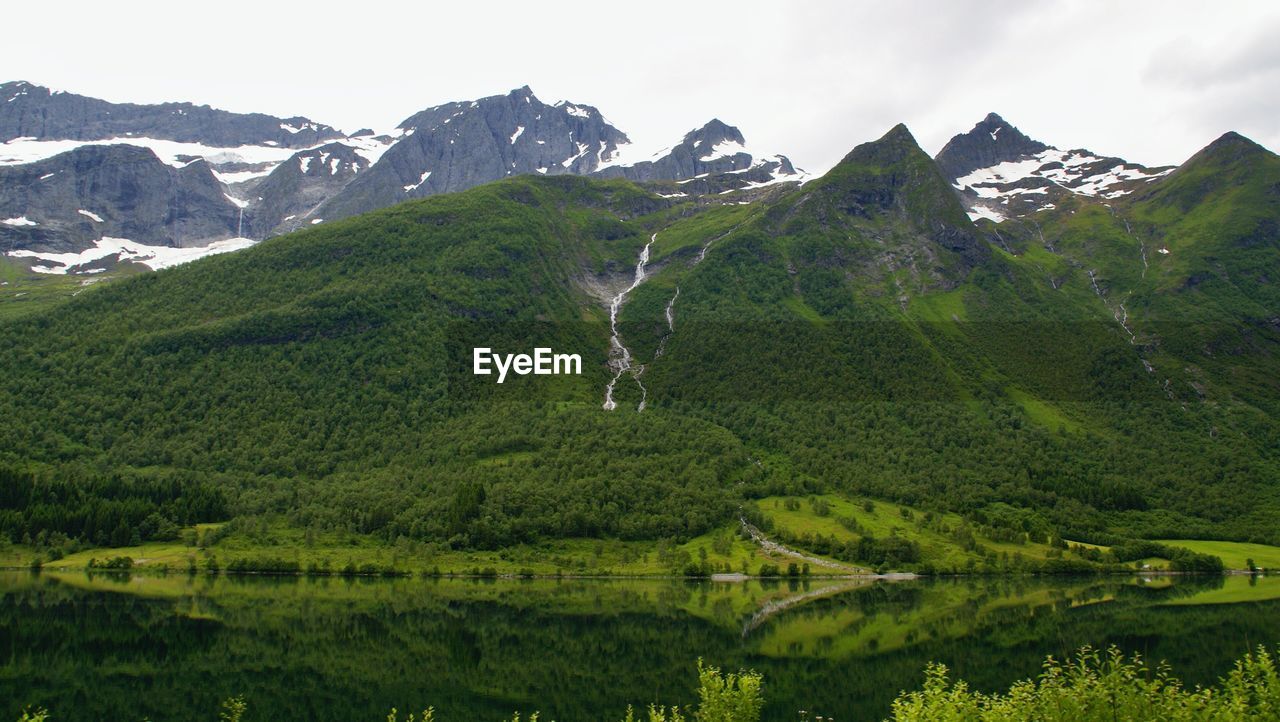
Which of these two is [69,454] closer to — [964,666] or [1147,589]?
[964,666]

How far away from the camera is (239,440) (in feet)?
597

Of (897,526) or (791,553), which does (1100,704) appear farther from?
(897,526)

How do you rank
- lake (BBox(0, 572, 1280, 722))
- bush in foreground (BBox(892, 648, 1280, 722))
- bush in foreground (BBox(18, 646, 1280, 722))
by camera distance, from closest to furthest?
1. bush in foreground (BBox(18, 646, 1280, 722))
2. bush in foreground (BBox(892, 648, 1280, 722))
3. lake (BBox(0, 572, 1280, 722))

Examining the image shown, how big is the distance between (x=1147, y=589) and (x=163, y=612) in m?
121

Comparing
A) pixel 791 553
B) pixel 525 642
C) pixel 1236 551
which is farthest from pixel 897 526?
pixel 525 642

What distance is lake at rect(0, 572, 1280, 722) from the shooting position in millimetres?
50844

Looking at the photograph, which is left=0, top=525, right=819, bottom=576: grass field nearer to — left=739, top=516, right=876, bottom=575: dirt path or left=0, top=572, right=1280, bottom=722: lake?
left=739, top=516, right=876, bottom=575: dirt path

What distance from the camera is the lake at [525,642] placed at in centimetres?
5084

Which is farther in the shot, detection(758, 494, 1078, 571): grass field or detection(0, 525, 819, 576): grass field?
detection(758, 494, 1078, 571): grass field

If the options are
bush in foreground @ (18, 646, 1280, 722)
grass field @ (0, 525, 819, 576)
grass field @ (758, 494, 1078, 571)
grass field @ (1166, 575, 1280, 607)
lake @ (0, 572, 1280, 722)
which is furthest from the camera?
grass field @ (758, 494, 1078, 571)

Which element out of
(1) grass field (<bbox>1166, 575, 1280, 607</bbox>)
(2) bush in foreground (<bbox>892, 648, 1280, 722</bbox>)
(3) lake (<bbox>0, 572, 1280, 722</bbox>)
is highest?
(2) bush in foreground (<bbox>892, 648, 1280, 722</bbox>)

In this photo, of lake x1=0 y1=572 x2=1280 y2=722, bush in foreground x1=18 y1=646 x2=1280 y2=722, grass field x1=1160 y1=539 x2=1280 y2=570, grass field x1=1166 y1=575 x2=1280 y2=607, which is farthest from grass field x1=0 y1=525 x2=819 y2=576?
bush in foreground x1=18 y1=646 x2=1280 y2=722

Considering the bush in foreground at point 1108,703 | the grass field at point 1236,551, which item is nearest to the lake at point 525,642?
the bush in foreground at point 1108,703

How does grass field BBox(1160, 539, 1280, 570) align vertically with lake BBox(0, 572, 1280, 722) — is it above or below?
below
